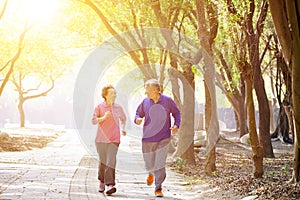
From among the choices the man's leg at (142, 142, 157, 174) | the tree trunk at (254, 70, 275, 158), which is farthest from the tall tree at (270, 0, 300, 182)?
the tree trunk at (254, 70, 275, 158)

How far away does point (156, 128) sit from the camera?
9.28 m

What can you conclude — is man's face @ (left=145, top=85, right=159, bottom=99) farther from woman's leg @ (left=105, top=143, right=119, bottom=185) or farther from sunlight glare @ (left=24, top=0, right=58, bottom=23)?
sunlight glare @ (left=24, top=0, right=58, bottom=23)

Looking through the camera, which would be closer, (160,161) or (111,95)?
(160,161)

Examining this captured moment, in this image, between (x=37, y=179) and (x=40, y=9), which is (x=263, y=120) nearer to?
(x=37, y=179)

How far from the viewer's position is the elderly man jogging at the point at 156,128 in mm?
9250

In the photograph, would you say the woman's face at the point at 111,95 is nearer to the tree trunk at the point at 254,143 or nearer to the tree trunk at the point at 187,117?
the tree trunk at the point at 254,143

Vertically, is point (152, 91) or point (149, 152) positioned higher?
point (152, 91)

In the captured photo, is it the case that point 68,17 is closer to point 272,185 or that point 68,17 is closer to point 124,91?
point 124,91

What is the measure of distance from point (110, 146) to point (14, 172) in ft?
12.9

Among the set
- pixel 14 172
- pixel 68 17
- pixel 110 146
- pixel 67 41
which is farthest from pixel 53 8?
pixel 110 146

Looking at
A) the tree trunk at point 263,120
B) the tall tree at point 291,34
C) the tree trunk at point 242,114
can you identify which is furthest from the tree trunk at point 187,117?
the tree trunk at point 242,114

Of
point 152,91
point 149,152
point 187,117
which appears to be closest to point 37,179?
point 149,152

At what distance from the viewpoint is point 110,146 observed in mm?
9586

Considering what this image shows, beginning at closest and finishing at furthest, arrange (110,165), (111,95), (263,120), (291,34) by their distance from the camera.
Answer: (291,34) < (110,165) < (111,95) < (263,120)
